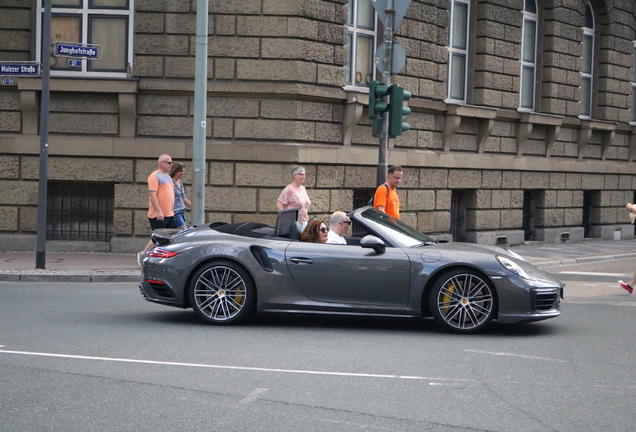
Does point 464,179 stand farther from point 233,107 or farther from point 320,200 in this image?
point 233,107

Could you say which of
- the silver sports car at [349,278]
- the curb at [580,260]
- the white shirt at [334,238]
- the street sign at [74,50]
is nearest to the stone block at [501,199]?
the curb at [580,260]

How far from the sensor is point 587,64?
82.6ft

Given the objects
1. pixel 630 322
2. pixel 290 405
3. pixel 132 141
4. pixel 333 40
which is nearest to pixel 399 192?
pixel 333 40

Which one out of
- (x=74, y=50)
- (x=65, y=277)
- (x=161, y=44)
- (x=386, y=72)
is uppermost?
(x=161, y=44)

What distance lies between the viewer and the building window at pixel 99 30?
16.8 meters

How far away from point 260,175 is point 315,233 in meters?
7.38

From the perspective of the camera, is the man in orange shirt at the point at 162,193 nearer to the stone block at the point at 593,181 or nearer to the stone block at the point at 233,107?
the stone block at the point at 233,107

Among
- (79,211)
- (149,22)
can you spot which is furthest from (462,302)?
(79,211)

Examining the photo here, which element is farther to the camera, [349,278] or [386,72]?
[386,72]

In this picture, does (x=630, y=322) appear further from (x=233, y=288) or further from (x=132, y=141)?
(x=132, y=141)

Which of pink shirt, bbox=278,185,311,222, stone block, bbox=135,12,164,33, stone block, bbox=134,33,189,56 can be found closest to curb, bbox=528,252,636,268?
pink shirt, bbox=278,185,311,222

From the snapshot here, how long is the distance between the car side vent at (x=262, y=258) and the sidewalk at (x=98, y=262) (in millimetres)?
4677

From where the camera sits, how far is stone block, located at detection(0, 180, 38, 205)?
1667cm

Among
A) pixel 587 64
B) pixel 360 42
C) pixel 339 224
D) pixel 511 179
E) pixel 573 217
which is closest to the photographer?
pixel 339 224
